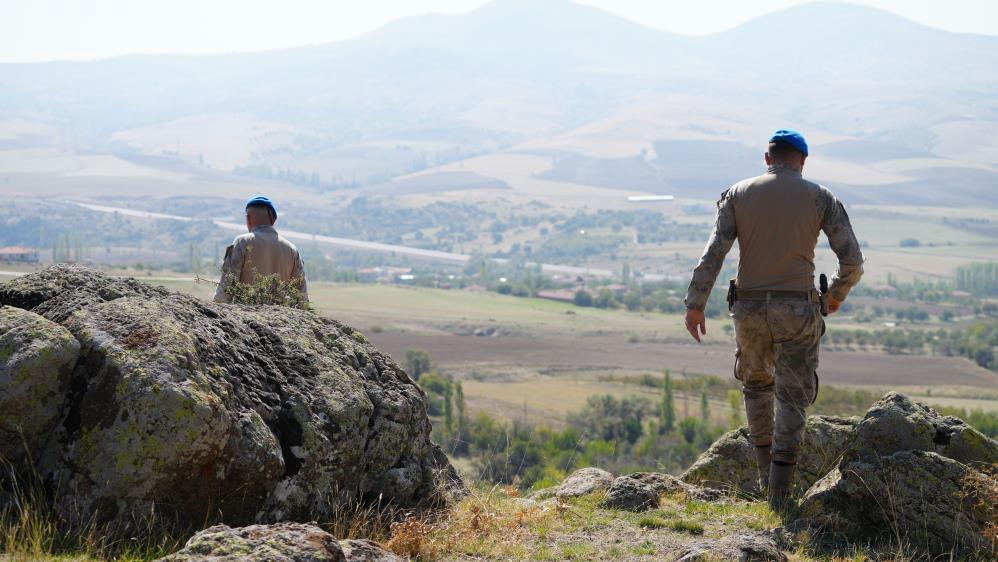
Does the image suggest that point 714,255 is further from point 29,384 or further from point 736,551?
point 29,384

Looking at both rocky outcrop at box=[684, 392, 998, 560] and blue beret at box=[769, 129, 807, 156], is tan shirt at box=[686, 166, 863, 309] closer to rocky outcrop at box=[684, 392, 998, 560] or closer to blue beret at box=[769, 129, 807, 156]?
blue beret at box=[769, 129, 807, 156]

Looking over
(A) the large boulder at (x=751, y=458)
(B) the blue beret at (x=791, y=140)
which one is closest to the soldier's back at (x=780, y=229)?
(B) the blue beret at (x=791, y=140)

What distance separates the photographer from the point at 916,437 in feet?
25.3

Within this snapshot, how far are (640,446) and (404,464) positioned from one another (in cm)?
5155

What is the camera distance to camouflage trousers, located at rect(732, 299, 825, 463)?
25.6ft

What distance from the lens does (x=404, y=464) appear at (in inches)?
289

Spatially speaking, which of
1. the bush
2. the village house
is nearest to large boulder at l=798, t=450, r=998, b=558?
the village house

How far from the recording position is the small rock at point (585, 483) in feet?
29.6

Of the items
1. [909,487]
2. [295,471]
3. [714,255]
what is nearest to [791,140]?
[714,255]

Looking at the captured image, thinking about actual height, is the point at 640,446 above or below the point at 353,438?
below

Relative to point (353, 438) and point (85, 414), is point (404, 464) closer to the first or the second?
point (353, 438)

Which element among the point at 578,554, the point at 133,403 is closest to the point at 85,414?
the point at 133,403

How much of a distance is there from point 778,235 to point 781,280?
0.33 metres

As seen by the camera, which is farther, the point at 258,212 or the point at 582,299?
the point at 582,299
